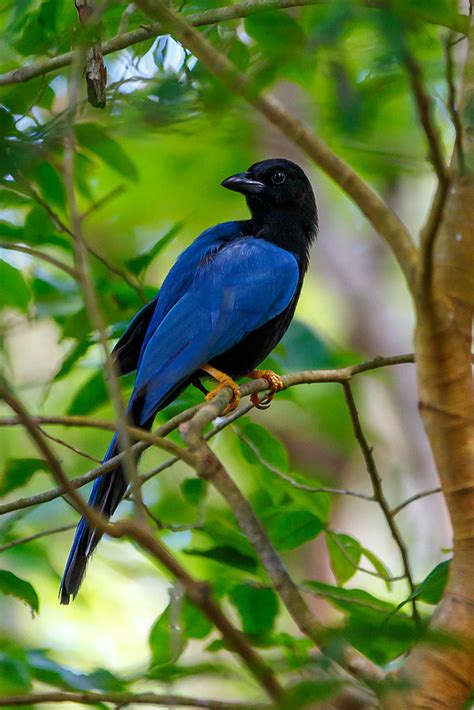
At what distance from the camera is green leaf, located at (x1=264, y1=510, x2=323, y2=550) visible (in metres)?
3.15

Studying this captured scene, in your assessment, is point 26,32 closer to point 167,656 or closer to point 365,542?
point 167,656

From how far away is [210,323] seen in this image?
4.21m

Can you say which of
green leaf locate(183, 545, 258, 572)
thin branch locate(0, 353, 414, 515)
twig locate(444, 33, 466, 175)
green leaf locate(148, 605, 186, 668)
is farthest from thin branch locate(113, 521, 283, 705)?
green leaf locate(183, 545, 258, 572)

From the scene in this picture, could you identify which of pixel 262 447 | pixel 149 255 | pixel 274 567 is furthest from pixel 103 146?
pixel 274 567

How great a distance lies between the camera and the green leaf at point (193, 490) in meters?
3.49

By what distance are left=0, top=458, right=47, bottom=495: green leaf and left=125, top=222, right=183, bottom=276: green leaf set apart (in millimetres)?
932

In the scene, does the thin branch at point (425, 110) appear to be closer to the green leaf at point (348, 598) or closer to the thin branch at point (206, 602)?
the thin branch at point (206, 602)

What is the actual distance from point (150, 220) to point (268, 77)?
6528 mm

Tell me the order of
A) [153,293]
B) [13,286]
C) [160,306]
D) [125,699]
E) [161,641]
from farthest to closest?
[160,306], [153,293], [13,286], [161,641], [125,699]

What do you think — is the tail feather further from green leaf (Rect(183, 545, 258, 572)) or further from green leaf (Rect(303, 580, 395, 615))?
green leaf (Rect(303, 580, 395, 615))

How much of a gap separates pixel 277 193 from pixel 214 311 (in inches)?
39.8

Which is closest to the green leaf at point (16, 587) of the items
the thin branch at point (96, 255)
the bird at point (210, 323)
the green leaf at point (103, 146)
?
the bird at point (210, 323)

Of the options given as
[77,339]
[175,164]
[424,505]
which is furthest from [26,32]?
[424,505]

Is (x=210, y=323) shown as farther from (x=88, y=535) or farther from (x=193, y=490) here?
(x=88, y=535)
